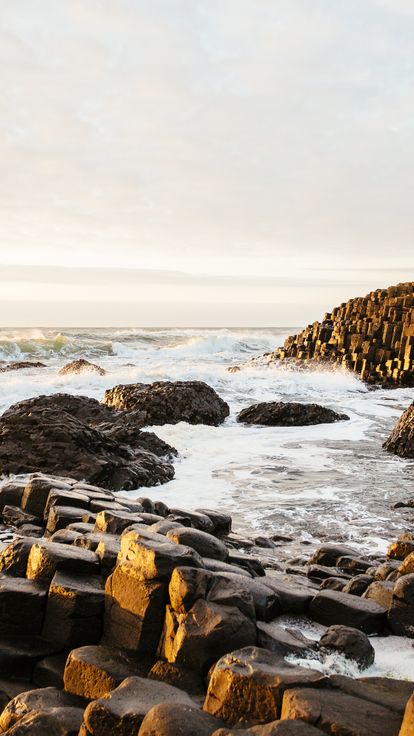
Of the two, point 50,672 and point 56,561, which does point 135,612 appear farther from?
point 56,561

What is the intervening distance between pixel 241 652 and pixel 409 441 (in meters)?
7.94

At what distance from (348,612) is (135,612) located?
4.64 ft

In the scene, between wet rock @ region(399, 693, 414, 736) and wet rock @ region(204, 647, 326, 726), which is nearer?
wet rock @ region(399, 693, 414, 736)

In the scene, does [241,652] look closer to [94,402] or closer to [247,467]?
Answer: [247,467]

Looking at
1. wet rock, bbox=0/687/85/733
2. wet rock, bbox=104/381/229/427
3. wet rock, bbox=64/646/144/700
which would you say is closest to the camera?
wet rock, bbox=0/687/85/733

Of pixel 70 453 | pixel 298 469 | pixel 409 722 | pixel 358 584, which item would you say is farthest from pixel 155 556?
pixel 298 469

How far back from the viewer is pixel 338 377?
22797 millimetres

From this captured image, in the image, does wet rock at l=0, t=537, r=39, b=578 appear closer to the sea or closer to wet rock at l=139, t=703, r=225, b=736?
wet rock at l=139, t=703, r=225, b=736

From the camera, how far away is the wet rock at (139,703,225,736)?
8.64 feet

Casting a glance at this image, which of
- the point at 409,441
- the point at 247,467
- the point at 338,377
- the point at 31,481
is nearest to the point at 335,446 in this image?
the point at 409,441

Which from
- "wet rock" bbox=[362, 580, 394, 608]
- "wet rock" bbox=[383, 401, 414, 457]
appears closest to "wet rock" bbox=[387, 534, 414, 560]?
"wet rock" bbox=[362, 580, 394, 608]

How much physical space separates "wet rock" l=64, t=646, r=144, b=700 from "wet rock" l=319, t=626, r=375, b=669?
1.08m

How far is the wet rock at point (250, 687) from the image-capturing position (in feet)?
9.24

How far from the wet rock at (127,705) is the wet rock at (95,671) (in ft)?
0.60
